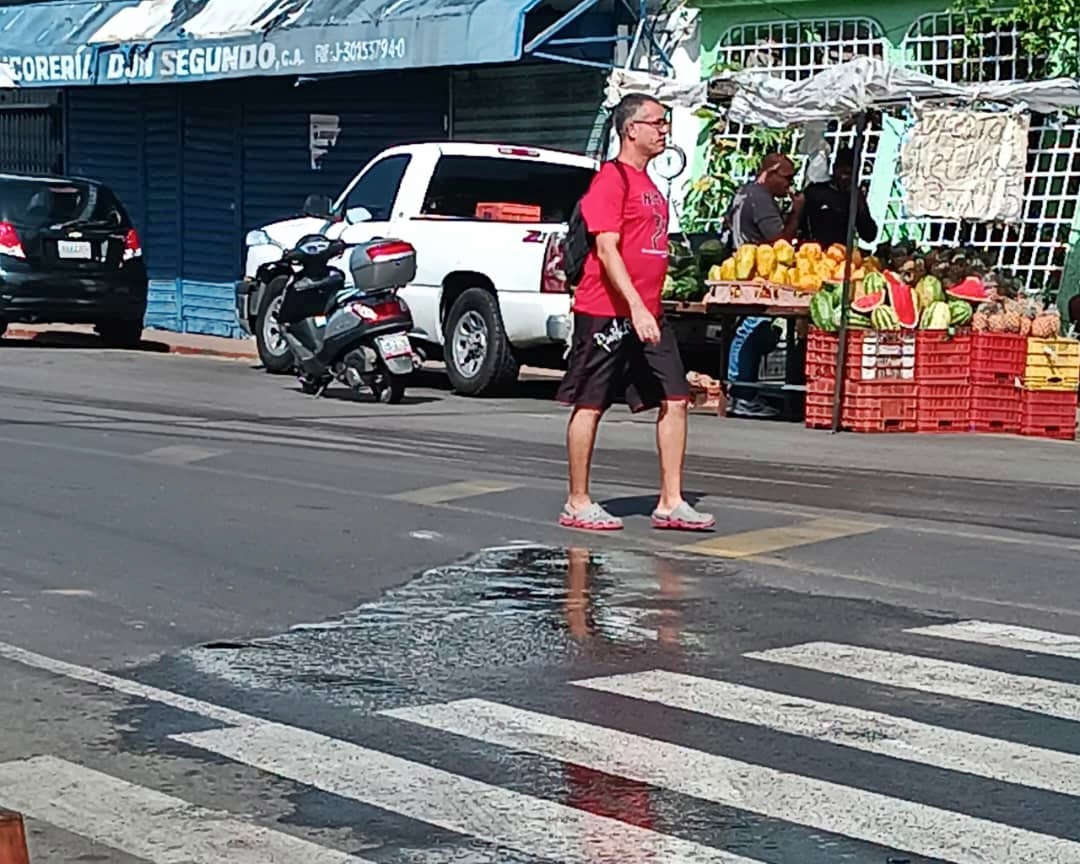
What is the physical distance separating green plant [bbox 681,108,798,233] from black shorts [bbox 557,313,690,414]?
979 centimetres

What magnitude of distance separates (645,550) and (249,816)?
4.33 m

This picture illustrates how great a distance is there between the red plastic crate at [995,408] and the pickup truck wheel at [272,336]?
6.60 m

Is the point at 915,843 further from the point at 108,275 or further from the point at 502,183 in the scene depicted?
the point at 108,275

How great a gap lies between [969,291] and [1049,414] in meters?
1.00

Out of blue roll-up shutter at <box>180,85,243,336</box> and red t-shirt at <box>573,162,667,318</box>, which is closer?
red t-shirt at <box>573,162,667,318</box>

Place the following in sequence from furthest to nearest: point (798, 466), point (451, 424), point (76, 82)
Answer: point (76, 82)
point (451, 424)
point (798, 466)

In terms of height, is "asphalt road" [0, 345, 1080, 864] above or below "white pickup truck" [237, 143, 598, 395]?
below

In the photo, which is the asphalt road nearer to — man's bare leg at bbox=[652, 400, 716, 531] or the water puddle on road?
the water puddle on road

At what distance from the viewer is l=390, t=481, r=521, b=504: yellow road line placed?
11.2m

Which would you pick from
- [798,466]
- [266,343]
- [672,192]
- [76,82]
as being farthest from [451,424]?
[76,82]

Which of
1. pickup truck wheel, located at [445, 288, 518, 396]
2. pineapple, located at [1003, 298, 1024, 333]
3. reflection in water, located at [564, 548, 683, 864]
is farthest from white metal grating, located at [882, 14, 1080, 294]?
reflection in water, located at [564, 548, 683, 864]

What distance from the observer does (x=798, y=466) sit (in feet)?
42.5

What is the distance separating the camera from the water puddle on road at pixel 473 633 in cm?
709

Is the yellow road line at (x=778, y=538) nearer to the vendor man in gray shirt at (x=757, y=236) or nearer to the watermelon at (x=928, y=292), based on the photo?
the watermelon at (x=928, y=292)
